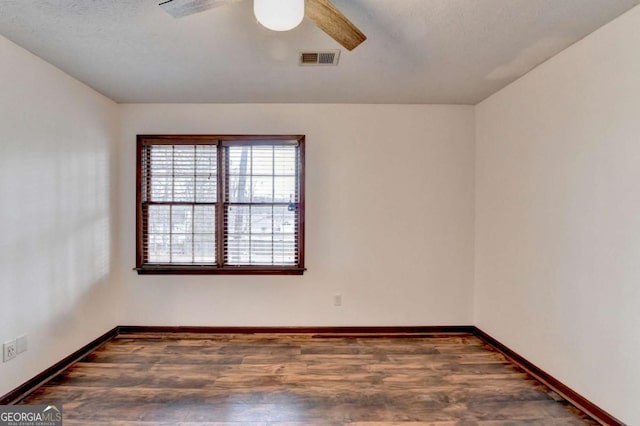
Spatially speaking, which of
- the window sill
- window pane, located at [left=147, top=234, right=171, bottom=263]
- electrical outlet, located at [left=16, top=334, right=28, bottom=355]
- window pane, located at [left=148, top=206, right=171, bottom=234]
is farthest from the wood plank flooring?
window pane, located at [left=148, top=206, right=171, bottom=234]

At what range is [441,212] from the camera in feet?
11.2

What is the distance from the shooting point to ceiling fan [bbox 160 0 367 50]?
4.44 ft

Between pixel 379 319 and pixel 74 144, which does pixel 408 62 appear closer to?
pixel 379 319

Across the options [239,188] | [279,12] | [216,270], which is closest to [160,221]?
[216,270]

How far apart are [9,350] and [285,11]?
2.90 meters

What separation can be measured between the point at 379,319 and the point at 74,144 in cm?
347

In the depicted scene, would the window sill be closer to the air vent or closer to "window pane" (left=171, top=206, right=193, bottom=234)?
"window pane" (left=171, top=206, right=193, bottom=234)

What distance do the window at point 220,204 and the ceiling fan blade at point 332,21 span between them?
1.75 meters

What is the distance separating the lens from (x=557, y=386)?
7.64 ft

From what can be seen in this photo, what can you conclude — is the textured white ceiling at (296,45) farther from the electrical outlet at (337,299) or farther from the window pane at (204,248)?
the electrical outlet at (337,299)

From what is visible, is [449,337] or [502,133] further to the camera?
[449,337]

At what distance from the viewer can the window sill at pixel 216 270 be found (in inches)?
131

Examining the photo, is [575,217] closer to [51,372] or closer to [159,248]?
[159,248]

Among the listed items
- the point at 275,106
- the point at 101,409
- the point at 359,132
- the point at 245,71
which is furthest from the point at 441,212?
the point at 101,409
